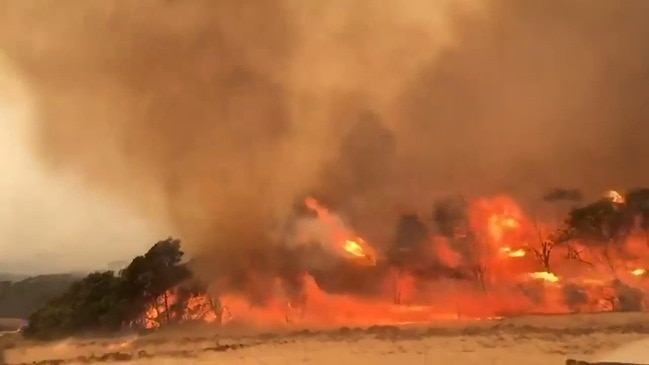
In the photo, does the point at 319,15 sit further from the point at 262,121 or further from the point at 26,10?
the point at 26,10

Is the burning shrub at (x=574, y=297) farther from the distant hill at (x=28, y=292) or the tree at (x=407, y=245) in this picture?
the distant hill at (x=28, y=292)

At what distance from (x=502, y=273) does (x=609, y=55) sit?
0.61 m

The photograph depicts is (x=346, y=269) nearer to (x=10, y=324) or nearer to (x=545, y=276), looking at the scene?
(x=545, y=276)

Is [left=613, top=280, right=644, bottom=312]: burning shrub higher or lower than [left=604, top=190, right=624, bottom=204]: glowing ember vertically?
lower

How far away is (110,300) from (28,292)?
21cm

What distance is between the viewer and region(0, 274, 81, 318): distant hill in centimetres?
175

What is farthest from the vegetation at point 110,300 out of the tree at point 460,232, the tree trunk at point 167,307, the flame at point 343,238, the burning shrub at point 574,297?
the burning shrub at point 574,297

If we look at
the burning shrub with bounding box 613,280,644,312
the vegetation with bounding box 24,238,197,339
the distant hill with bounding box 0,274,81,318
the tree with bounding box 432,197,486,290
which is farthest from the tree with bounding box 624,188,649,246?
the distant hill with bounding box 0,274,81,318

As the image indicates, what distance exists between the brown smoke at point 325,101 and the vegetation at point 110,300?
0.11m

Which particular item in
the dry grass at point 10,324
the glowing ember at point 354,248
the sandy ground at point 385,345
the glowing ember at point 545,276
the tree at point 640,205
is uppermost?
the tree at point 640,205

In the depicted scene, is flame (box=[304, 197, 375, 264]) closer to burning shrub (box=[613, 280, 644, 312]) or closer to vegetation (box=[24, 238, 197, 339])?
vegetation (box=[24, 238, 197, 339])

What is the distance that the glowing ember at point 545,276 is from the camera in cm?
168

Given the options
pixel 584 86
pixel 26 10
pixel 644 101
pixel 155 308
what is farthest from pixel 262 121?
pixel 644 101

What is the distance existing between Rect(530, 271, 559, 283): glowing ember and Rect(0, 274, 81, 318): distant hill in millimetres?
1106
